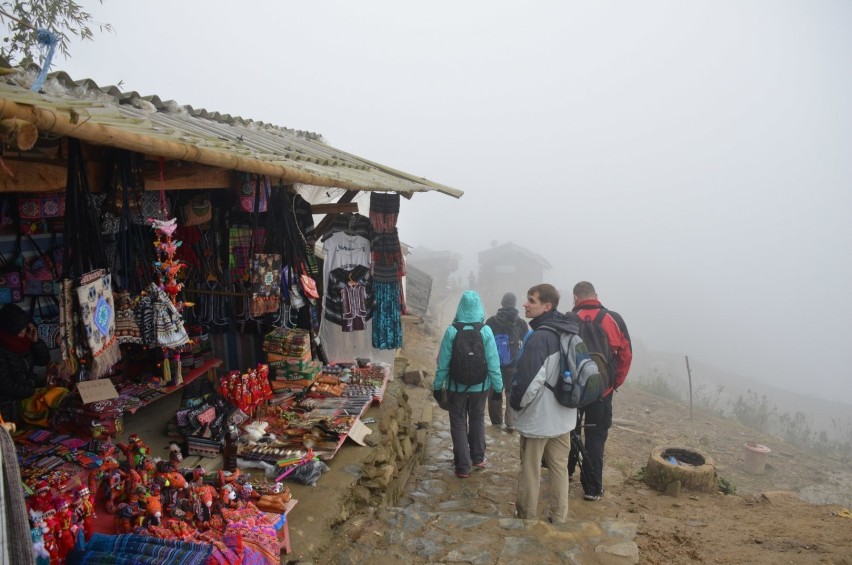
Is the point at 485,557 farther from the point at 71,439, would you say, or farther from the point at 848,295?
the point at 848,295

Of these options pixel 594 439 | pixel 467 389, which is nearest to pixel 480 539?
pixel 467 389

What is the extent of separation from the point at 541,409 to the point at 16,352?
4.22 m

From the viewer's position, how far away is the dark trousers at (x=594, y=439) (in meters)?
5.39

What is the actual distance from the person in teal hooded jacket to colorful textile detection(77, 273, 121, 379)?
303cm

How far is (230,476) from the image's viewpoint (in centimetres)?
399

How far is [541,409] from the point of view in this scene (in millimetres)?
4539

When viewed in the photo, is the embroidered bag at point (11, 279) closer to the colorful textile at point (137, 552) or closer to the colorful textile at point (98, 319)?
the colorful textile at point (98, 319)

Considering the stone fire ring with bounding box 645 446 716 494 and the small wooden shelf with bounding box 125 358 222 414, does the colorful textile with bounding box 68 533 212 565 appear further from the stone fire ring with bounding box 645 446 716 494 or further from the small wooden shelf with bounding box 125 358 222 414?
the stone fire ring with bounding box 645 446 716 494

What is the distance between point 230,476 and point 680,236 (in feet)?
359

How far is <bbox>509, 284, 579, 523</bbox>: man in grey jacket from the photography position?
4480 mm

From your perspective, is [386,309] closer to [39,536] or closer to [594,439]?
[594,439]

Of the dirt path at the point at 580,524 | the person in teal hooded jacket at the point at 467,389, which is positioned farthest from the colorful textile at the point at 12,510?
the person in teal hooded jacket at the point at 467,389

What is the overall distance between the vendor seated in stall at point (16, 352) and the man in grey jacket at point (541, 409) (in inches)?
152

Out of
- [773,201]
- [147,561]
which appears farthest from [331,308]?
[773,201]
